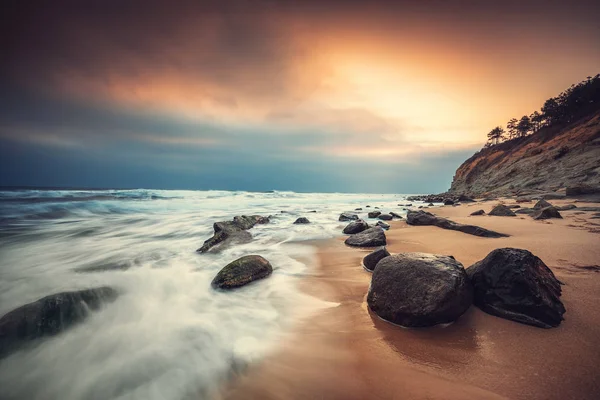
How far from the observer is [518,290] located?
2.20 meters

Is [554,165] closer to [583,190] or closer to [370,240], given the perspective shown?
[583,190]

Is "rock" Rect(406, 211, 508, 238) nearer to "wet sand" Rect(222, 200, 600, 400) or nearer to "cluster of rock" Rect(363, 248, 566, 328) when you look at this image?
"wet sand" Rect(222, 200, 600, 400)

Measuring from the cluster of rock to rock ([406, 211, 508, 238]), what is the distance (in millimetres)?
3041

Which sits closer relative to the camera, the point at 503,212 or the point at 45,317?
the point at 45,317

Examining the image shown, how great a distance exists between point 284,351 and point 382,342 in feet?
3.14

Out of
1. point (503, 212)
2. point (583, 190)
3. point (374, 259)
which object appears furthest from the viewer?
point (583, 190)

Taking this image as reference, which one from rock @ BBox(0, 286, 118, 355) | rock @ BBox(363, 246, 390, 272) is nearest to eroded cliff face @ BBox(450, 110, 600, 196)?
rock @ BBox(363, 246, 390, 272)

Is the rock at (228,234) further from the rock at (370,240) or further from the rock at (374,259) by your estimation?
the rock at (374,259)

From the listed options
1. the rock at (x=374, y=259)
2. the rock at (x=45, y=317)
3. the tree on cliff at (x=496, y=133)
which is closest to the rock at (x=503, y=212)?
the rock at (x=374, y=259)

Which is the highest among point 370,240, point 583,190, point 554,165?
point 554,165

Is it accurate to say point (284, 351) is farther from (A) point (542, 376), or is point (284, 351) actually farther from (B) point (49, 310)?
(B) point (49, 310)

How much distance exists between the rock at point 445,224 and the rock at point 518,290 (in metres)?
3.10

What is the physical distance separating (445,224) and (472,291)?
5006 millimetres

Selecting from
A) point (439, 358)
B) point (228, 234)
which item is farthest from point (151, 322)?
point (228, 234)
